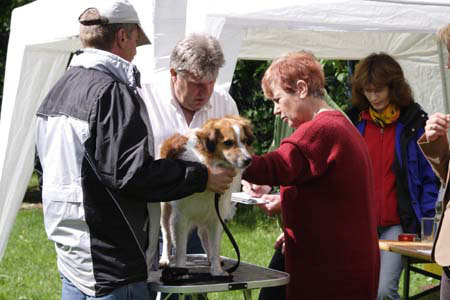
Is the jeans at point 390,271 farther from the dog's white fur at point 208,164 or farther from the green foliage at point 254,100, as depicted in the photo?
the green foliage at point 254,100

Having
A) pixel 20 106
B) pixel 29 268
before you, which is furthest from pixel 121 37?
pixel 29 268

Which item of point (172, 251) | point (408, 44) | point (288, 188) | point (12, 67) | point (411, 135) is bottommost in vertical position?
point (172, 251)

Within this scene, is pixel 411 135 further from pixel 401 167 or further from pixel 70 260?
pixel 70 260

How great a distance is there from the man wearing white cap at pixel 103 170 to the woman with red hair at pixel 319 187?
0.41m

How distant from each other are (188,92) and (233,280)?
90cm

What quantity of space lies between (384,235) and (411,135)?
68 centimetres

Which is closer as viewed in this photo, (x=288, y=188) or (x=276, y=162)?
(x=276, y=162)

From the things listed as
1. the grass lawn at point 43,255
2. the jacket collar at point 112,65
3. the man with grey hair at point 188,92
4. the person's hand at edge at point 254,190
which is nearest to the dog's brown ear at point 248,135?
the man with grey hair at point 188,92

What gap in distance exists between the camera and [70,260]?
2951 millimetres

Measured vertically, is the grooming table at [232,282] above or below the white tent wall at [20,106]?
below

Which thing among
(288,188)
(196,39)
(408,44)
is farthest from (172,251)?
(408,44)

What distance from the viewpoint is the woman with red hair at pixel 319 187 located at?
323 cm

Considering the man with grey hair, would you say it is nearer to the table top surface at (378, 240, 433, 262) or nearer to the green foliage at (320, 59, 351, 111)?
the table top surface at (378, 240, 433, 262)

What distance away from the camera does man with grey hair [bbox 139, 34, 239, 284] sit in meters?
3.42
